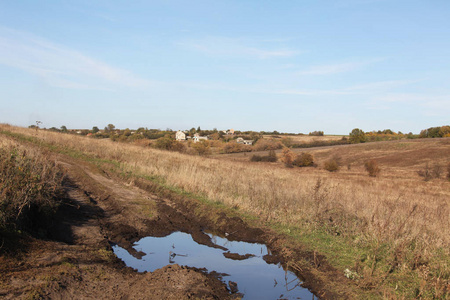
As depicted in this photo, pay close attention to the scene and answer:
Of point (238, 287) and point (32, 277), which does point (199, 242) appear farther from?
point (32, 277)

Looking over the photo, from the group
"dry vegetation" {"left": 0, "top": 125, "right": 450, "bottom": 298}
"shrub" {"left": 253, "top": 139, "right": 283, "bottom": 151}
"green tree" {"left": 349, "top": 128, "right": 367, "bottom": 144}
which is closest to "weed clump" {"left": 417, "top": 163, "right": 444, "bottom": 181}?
"dry vegetation" {"left": 0, "top": 125, "right": 450, "bottom": 298}

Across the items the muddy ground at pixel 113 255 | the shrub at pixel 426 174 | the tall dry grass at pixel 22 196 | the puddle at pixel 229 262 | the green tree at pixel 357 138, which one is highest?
the green tree at pixel 357 138

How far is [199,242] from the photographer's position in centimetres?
831

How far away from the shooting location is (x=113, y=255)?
642 cm

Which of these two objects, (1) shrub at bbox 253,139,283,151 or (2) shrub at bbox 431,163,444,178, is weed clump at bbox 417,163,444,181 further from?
(1) shrub at bbox 253,139,283,151

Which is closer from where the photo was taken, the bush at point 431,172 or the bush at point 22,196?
the bush at point 22,196

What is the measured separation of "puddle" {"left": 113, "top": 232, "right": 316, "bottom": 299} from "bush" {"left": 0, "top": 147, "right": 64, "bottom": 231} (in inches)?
72.1

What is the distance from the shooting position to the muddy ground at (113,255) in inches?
181

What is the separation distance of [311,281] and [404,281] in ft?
5.37

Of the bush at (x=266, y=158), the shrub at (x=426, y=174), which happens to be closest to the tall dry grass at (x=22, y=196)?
the shrub at (x=426, y=174)

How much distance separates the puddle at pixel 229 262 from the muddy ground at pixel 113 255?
0.26 metres

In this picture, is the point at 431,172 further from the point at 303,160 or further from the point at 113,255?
the point at 113,255

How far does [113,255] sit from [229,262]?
2538 millimetres

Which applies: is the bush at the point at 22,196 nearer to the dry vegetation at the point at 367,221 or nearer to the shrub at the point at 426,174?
the dry vegetation at the point at 367,221
